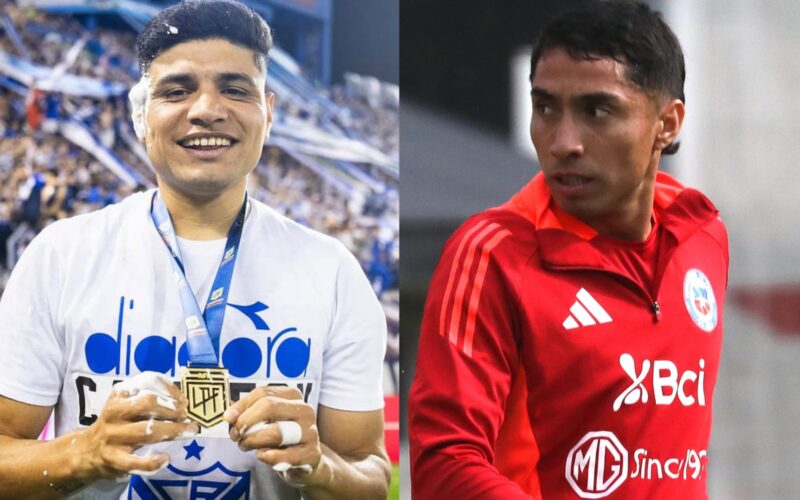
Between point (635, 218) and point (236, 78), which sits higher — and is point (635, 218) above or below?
below

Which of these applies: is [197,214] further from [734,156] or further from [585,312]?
[734,156]

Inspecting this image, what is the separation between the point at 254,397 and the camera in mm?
2188

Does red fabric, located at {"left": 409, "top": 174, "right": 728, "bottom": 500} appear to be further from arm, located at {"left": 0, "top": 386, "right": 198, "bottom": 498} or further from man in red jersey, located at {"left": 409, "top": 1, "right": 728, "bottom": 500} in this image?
arm, located at {"left": 0, "top": 386, "right": 198, "bottom": 498}

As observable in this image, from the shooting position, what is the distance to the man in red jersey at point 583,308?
83.6 inches

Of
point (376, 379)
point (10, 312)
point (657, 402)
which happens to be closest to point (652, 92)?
point (657, 402)

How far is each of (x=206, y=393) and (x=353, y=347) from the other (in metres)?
0.33

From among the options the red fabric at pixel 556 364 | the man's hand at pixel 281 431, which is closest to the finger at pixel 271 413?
the man's hand at pixel 281 431

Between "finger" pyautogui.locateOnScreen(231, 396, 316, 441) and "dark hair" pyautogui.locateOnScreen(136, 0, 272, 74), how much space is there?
0.71 m

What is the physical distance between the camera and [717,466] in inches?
108

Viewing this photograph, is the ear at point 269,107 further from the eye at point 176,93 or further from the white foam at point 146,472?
the white foam at point 146,472

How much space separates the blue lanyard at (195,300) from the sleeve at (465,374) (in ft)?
1.38

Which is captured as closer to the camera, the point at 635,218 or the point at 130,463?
the point at 130,463

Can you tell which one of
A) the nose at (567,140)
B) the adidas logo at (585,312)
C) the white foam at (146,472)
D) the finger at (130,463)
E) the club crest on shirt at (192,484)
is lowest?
the club crest on shirt at (192,484)

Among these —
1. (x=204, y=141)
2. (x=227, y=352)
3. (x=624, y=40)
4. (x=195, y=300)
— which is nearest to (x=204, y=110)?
(x=204, y=141)
